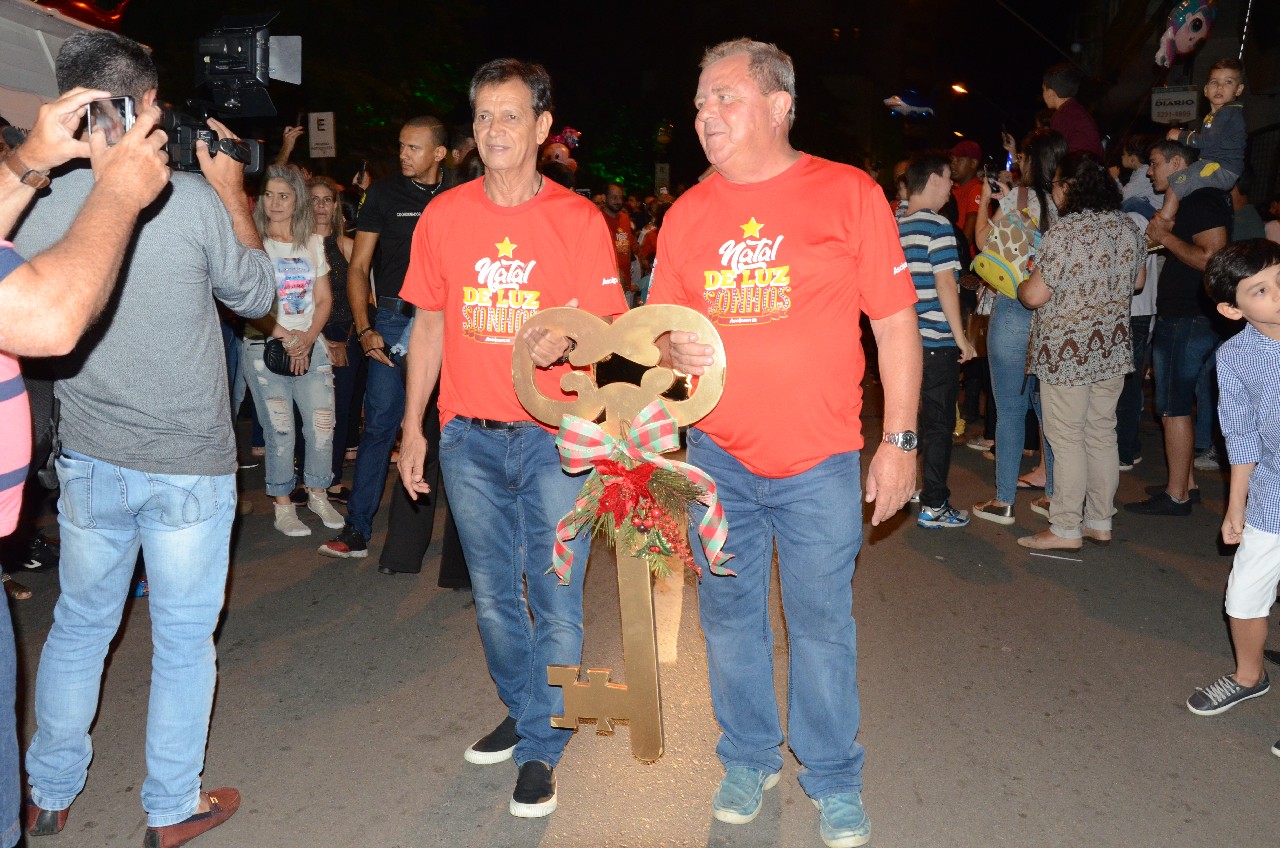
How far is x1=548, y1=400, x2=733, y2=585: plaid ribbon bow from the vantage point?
2906mm

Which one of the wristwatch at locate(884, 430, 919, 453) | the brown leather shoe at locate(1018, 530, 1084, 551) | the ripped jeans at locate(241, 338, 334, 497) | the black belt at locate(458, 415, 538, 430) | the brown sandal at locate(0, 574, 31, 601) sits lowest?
the brown sandal at locate(0, 574, 31, 601)

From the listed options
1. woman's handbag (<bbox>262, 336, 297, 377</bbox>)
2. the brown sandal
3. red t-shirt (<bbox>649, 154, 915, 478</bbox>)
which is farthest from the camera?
woman's handbag (<bbox>262, 336, 297, 377</bbox>)

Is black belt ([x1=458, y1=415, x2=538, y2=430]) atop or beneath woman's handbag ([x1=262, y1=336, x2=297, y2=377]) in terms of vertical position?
beneath

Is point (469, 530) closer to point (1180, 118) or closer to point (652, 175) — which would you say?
point (1180, 118)

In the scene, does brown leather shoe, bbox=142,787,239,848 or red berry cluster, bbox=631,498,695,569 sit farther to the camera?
brown leather shoe, bbox=142,787,239,848

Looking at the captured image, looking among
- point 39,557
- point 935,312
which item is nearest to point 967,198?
point 935,312

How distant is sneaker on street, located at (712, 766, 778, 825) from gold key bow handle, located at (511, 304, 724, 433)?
1347 mm

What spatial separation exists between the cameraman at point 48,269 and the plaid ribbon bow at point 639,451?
1.30m

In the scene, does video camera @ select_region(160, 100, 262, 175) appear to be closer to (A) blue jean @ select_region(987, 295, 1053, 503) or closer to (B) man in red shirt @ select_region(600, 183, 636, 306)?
(A) blue jean @ select_region(987, 295, 1053, 503)

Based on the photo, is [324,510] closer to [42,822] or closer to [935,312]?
[42,822]

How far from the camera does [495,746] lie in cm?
384

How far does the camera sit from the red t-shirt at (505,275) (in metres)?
3.35

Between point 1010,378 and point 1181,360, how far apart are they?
1.41 meters

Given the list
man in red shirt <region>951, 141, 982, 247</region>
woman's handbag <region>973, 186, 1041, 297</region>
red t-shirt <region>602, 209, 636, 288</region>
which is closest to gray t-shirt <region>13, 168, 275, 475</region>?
woman's handbag <region>973, 186, 1041, 297</region>
